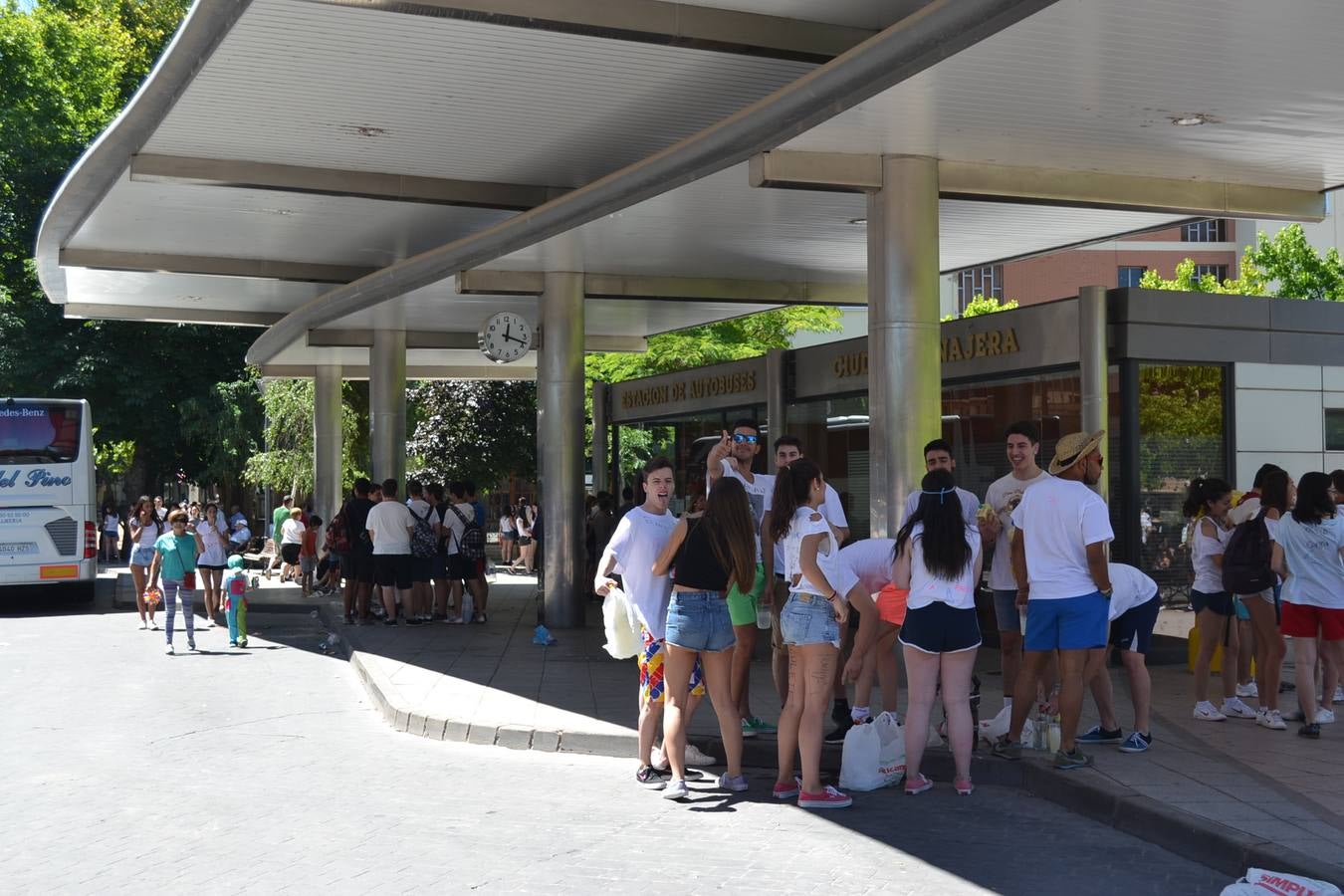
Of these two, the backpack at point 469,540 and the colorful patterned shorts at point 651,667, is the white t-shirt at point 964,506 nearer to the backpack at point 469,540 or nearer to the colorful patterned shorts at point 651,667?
the colorful patterned shorts at point 651,667

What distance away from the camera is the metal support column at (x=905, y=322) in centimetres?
1174

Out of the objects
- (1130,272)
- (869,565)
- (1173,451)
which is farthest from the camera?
(1130,272)

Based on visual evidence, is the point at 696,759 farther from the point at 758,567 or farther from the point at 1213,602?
the point at 1213,602

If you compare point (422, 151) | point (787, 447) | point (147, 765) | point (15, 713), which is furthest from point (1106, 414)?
point (15, 713)

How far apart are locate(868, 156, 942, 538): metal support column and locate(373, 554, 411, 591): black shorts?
294 inches

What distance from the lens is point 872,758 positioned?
8.00 meters

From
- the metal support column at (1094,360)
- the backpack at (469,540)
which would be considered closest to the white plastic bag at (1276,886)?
the metal support column at (1094,360)

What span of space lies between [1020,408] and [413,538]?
7.71 meters

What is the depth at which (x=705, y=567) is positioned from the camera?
304 inches

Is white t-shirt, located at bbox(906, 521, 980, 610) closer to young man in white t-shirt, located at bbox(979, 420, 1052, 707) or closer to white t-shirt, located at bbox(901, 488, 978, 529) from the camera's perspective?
white t-shirt, located at bbox(901, 488, 978, 529)

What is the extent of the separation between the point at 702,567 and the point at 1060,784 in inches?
91.3

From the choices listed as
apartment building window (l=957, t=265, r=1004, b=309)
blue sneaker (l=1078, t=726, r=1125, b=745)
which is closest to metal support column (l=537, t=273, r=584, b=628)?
blue sneaker (l=1078, t=726, r=1125, b=745)

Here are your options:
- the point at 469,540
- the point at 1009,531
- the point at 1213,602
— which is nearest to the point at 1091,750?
the point at 1009,531

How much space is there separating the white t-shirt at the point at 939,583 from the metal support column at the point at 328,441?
2110 centimetres
